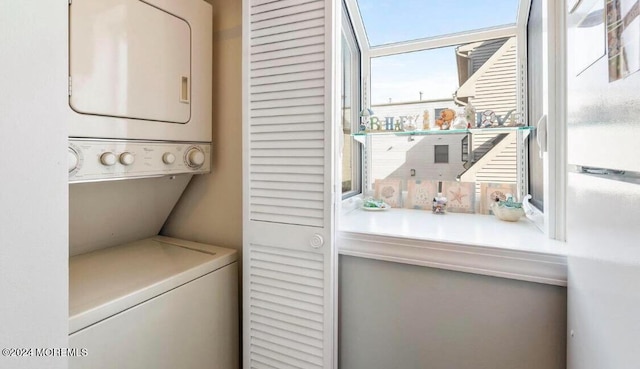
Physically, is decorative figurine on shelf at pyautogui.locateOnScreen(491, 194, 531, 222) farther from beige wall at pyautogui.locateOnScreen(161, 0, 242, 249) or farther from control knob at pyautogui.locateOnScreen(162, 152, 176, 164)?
control knob at pyautogui.locateOnScreen(162, 152, 176, 164)

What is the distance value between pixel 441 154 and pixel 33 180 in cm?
189

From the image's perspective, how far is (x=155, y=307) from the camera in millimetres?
1182

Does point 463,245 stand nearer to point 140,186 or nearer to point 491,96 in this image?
point 491,96

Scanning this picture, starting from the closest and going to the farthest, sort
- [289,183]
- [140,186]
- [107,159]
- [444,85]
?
1. [107,159]
2. [289,183]
3. [140,186]
4. [444,85]

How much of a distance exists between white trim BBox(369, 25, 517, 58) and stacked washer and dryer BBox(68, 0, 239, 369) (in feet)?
3.74

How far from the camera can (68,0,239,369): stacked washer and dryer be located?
3.53 feet

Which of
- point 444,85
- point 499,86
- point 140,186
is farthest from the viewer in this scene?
point 444,85

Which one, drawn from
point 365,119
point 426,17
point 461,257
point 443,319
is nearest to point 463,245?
point 461,257

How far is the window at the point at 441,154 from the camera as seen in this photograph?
1919mm

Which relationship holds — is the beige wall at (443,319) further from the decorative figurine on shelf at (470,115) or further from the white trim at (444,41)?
the white trim at (444,41)

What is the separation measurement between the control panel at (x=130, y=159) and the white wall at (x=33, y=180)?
1.42ft

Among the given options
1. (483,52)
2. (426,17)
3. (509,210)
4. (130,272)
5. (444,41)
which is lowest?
(130,272)

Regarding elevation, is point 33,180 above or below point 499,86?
below

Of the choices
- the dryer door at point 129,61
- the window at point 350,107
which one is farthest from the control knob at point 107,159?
the window at point 350,107
